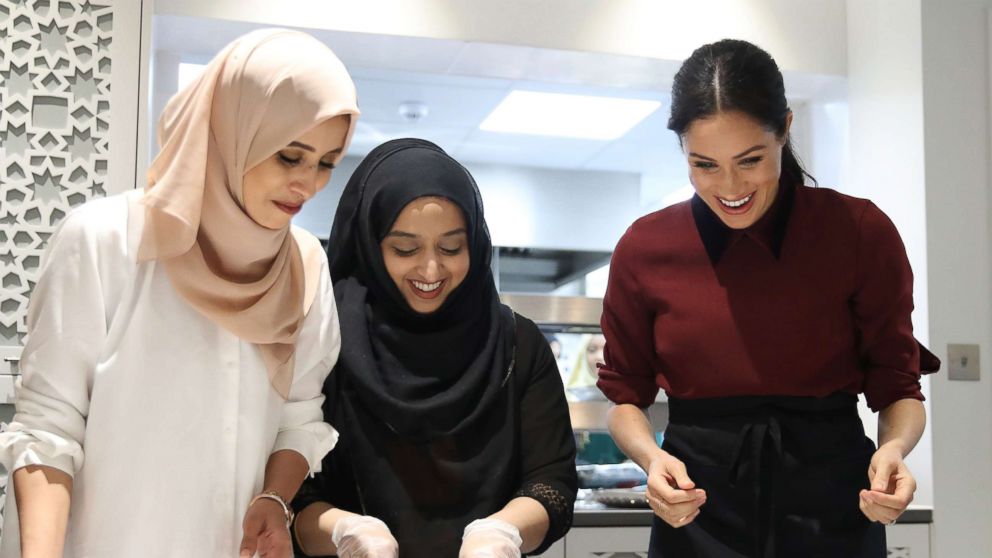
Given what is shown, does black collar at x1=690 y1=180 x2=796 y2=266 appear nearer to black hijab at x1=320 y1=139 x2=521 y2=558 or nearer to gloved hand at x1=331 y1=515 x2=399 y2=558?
black hijab at x1=320 y1=139 x2=521 y2=558

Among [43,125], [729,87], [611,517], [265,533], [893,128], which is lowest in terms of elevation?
→ [611,517]

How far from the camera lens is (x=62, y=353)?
3.79 ft

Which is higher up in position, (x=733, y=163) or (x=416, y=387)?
(x=733, y=163)

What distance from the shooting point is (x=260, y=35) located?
1253 millimetres

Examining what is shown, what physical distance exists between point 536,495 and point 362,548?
11.1 inches

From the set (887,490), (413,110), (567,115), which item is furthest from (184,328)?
(567,115)

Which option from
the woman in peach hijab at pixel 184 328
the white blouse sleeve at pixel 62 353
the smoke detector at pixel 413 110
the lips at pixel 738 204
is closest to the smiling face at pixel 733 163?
the lips at pixel 738 204

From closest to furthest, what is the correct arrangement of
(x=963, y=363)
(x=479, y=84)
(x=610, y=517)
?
(x=610, y=517)
(x=963, y=363)
(x=479, y=84)

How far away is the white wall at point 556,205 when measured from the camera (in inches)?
224

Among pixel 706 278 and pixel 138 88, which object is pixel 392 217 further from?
pixel 138 88

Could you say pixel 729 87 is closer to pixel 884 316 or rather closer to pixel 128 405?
pixel 884 316

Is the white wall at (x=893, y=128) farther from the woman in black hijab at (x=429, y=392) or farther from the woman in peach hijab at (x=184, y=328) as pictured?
the woman in peach hijab at (x=184, y=328)

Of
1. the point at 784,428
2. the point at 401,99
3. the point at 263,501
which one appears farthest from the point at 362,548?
the point at 401,99

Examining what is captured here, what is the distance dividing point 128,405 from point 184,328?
0.36 ft
